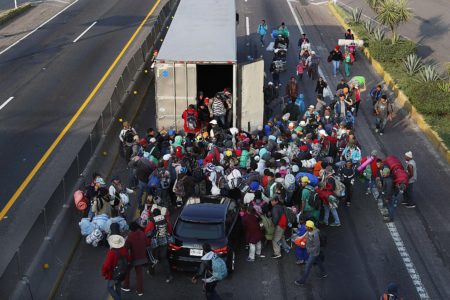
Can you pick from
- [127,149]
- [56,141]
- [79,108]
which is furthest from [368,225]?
[79,108]

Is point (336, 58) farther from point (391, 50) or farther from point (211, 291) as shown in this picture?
point (211, 291)

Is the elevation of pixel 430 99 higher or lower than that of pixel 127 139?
lower

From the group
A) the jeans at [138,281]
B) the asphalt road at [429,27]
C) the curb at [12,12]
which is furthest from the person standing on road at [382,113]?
the curb at [12,12]

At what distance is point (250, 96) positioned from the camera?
20188 mm

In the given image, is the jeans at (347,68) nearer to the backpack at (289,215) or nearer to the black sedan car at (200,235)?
the backpack at (289,215)

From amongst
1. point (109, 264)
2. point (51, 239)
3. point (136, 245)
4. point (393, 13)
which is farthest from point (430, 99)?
point (109, 264)

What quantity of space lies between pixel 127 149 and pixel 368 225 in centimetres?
704

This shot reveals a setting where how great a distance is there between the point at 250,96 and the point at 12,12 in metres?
24.4

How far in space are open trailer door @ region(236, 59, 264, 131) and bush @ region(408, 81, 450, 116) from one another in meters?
6.71

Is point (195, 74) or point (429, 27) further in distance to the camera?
point (429, 27)

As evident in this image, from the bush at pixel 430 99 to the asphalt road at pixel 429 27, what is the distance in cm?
703

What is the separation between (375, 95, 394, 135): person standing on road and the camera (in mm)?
21398

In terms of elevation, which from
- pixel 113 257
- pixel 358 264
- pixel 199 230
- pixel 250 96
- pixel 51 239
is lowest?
pixel 358 264

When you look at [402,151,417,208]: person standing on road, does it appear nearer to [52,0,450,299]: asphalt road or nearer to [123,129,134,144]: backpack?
[52,0,450,299]: asphalt road
